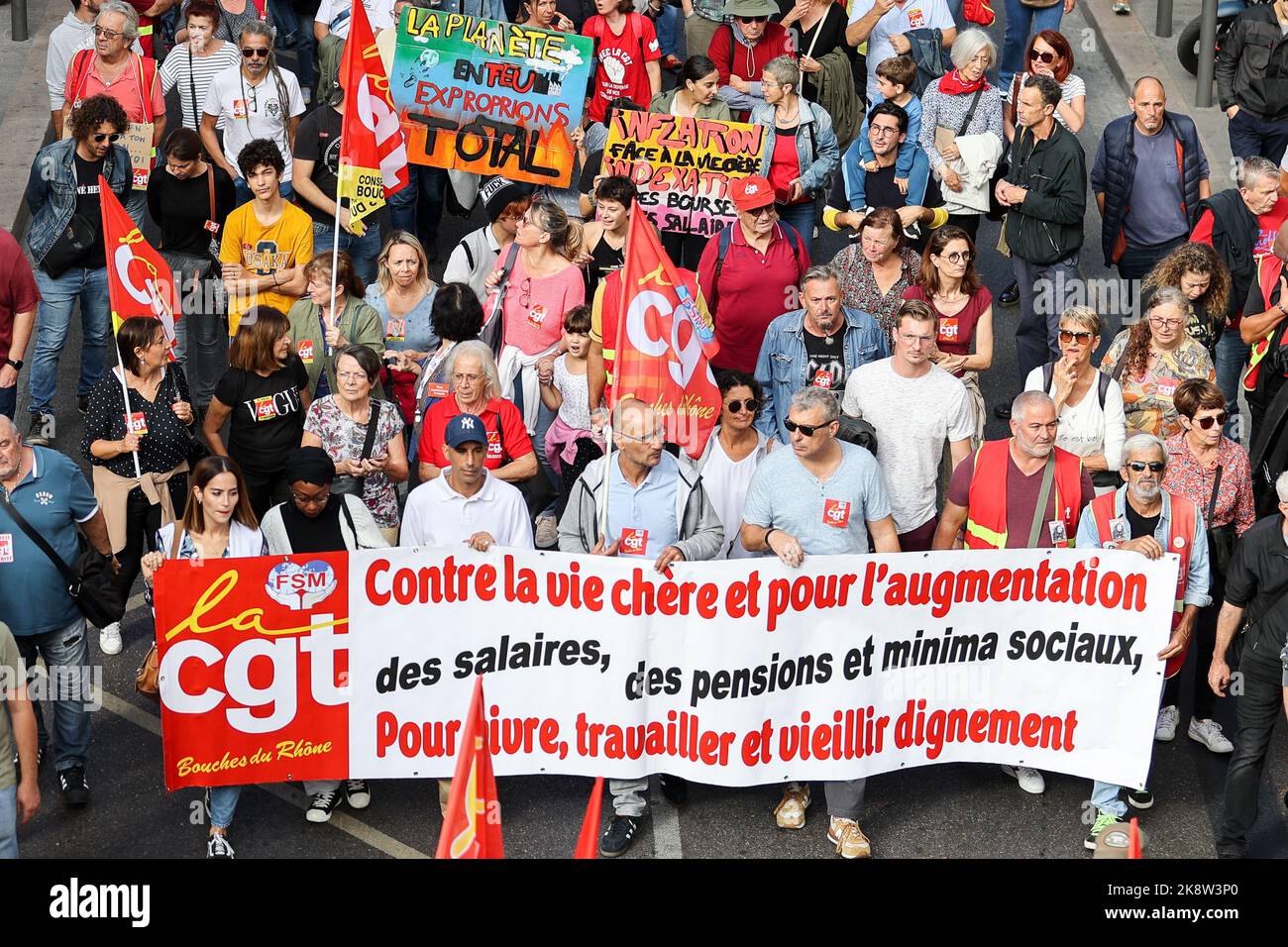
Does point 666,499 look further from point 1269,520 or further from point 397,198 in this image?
point 397,198

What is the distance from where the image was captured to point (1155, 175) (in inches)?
505

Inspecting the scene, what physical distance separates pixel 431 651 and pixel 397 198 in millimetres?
5650

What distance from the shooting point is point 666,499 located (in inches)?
376

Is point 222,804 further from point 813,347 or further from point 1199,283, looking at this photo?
point 1199,283

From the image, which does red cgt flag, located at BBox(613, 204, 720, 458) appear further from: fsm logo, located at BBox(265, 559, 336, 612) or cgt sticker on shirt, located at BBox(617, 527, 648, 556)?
fsm logo, located at BBox(265, 559, 336, 612)

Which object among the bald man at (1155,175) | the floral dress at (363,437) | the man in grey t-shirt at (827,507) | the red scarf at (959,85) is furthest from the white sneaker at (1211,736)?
the red scarf at (959,85)

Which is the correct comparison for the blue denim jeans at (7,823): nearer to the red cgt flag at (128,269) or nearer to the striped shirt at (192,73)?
the red cgt flag at (128,269)

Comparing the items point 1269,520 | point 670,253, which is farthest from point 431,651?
point 670,253

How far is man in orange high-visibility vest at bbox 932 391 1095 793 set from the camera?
9586 mm

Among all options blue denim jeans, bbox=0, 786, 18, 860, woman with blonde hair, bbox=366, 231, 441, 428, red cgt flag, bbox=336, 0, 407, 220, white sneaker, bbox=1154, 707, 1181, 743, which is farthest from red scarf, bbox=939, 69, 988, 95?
blue denim jeans, bbox=0, 786, 18, 860

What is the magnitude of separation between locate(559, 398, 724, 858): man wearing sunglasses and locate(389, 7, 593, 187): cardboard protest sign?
3990 mm

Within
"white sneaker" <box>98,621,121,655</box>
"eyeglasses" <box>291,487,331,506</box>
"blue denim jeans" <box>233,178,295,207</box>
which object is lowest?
"white sneaker" <box>98,621,121,655</box>

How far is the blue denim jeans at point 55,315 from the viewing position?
1254 centimetres

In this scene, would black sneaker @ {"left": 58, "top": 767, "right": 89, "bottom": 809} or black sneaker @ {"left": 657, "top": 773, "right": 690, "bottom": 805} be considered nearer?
black sneaker @ {"left": 58, "top": 767, "right": 89, "bottom": 809}
